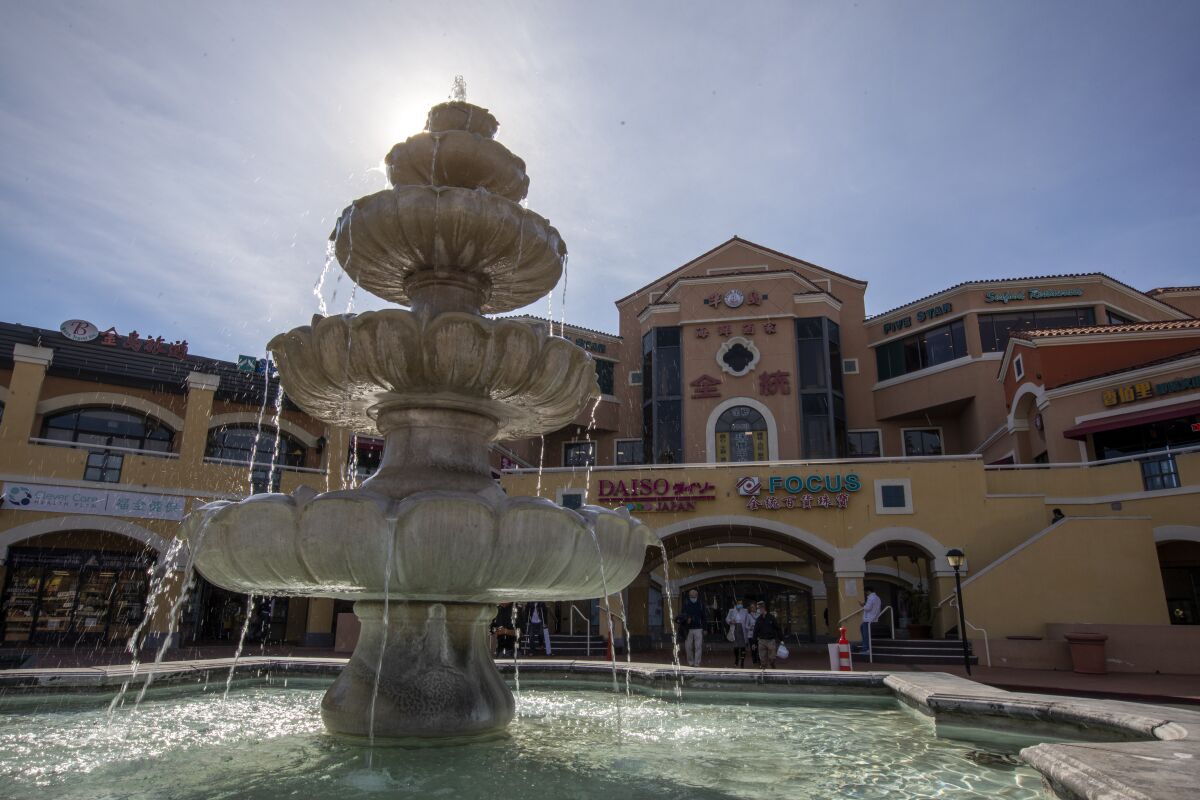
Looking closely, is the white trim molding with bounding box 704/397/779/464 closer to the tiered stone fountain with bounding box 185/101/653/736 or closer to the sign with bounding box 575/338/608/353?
the sign with bounding box 575/338/608/353

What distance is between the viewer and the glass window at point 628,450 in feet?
101

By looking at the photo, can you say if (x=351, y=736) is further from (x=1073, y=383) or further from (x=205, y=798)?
(x=1073, y=383)

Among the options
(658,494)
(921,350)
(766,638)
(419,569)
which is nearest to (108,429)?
(658,494)

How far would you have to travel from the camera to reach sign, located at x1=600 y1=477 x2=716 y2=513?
68.1 feet

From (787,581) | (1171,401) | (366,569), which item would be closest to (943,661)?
(1171,401)

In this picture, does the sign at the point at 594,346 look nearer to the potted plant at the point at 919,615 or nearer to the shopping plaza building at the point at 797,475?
the shopping plaza building at the point at 797,475

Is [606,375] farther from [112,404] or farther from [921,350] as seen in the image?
[112,404]

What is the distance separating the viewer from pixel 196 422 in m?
21.1

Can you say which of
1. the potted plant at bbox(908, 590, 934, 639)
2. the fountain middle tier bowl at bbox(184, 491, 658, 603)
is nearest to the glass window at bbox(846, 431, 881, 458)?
the potted plant at bbox(908, 590, 934, 639)

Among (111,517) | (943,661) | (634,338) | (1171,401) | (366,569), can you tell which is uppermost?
→ (634,338)

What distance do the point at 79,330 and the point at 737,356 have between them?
853 inches

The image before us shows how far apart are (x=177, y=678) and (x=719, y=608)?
2271 cm

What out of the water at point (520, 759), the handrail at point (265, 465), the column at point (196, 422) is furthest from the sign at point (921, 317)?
the water at point (520, 759)

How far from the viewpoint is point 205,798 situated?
329cm
